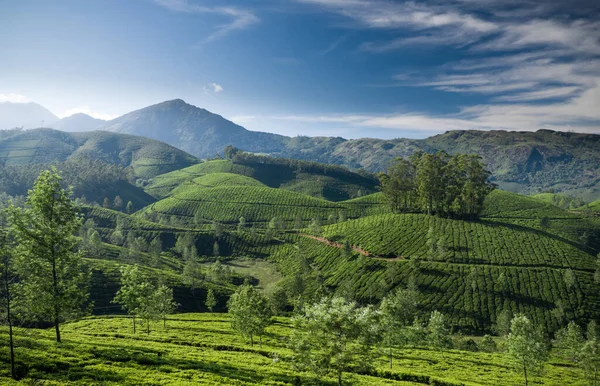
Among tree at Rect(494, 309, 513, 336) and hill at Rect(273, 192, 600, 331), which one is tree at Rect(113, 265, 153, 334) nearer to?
hill at Rect(273, 192, 600, 331)

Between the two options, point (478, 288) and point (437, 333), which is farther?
point (478, 288)

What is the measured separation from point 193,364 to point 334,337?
21.5 meters

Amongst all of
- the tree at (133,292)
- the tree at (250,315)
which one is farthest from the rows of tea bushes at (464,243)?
the tree at (133,292)

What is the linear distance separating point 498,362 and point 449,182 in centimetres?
13885

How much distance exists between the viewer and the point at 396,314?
237ft

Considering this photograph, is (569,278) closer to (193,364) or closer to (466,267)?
(466,267)

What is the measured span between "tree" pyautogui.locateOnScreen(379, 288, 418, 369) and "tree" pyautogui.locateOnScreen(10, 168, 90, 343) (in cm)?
4830

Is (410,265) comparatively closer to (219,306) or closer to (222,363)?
(219,306)

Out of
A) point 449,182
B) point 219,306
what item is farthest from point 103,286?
point 449,182

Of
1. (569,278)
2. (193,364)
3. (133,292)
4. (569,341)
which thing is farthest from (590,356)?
(569,278)

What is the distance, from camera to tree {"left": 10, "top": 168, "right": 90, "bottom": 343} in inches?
1458

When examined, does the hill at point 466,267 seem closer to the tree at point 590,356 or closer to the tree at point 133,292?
the tree at point 590,356

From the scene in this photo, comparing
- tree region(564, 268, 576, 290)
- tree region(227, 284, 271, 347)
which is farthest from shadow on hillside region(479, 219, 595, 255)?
tree region(227, 284, 271, 347)

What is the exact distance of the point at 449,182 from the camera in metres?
196
